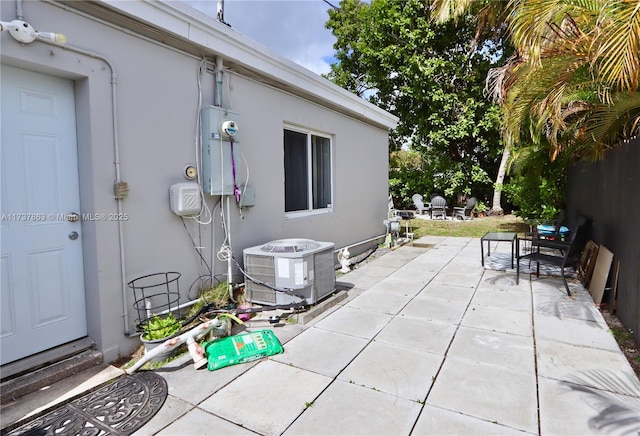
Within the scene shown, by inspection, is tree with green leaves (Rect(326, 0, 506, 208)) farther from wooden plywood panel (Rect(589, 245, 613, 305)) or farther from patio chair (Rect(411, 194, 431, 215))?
wooden plywood panel (Rect(589, 245, 613, 305))

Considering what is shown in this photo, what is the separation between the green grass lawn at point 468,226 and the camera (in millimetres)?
10461

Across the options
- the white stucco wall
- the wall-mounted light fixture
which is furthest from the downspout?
the wall-mounted light fixture

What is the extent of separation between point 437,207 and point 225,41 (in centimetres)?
1182

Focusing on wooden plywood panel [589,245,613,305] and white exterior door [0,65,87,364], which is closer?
white exterior door [0,65,87,364]

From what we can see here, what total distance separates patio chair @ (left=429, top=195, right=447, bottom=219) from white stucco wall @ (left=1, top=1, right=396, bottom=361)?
1058cm

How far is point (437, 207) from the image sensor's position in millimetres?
14039

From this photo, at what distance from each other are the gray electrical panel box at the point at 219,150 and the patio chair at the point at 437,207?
37.3 feet

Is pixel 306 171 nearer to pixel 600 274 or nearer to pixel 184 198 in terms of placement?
pixel 184 198

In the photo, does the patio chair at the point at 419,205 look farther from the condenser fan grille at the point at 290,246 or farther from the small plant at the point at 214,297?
the small plant at the point at 214,297

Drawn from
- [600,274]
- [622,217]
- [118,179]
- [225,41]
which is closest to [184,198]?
[118,179]

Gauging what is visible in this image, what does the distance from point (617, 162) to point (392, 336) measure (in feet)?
11.5

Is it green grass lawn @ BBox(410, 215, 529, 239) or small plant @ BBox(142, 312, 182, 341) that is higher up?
green grass lawn @ BBox(410, 215, 529, 239)

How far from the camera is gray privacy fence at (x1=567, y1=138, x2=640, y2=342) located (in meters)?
3.34

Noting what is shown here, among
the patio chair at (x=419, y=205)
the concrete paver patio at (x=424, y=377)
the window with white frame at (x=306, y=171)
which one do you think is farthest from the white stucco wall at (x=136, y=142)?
the patio chair at (x=419, y=205)
